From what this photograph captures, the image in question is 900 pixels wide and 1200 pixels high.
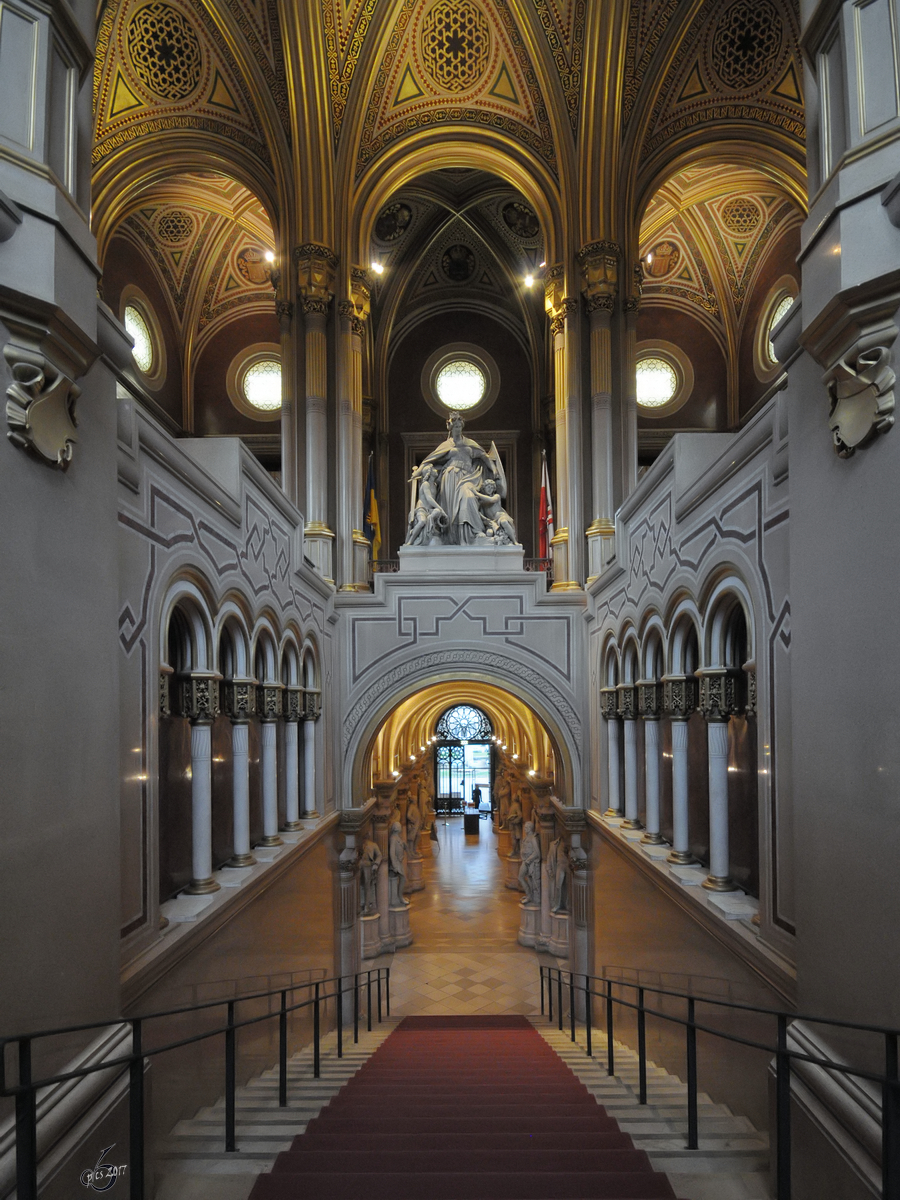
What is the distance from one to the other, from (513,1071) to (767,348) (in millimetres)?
15228

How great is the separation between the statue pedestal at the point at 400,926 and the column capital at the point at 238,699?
322 inches

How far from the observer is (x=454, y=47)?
13.2 metres

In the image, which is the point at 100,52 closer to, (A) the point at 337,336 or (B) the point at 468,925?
(A) the point at 337,336

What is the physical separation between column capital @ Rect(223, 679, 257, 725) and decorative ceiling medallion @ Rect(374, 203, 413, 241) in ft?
45.0

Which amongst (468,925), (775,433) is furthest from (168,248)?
(775,433)

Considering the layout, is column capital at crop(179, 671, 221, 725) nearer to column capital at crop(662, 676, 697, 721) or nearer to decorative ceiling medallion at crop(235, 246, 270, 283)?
column capital at crop(662, 676, 697, 721)

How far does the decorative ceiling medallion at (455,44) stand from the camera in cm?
1298

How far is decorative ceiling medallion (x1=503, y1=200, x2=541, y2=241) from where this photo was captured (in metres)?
18.1

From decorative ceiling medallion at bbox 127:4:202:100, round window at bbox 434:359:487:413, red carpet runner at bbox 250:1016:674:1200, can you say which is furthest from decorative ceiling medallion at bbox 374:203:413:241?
red carpet runner at bbox 250:1016:674:1200

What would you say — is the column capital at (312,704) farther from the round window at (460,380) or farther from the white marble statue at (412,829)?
the round window at (460,380)

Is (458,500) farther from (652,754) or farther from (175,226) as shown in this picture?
(175,226)

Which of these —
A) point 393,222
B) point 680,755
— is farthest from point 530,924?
point 393,222

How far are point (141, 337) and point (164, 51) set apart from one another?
17.7ft

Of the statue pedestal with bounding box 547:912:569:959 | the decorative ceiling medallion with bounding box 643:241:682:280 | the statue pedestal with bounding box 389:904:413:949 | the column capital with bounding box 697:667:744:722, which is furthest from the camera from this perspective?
the decorative ceiling medallion with bounding box 643:241:682:280
